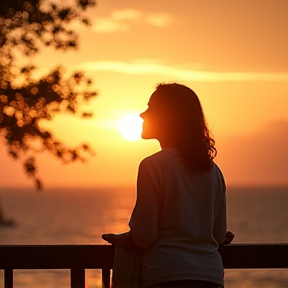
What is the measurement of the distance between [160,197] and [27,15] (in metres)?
10.2

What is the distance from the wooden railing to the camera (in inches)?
190

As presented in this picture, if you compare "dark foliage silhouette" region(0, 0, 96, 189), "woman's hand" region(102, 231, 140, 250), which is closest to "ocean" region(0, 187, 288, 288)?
"dark foliage silhouette" region(0, 0, 96, 189)

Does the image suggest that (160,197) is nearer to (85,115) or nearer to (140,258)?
(140,258)

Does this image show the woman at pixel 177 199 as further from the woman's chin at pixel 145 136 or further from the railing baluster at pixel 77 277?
the railing baluster at pixel 77 277

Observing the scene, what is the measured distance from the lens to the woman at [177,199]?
4.30m

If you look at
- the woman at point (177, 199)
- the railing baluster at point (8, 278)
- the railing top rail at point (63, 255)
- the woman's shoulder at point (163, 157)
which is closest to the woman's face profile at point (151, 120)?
the woman at point (177, 199)

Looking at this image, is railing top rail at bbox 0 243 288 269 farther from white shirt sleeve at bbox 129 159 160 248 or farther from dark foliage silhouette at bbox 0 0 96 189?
dark foliage silhouette at bbox 0 0 96 189

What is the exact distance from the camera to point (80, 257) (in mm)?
4824

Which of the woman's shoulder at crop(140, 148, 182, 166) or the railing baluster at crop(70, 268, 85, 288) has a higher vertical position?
the woman's shoulder at crop(140, 148, 182, 166)

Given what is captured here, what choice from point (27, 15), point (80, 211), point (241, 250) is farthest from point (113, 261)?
point (80, 211)

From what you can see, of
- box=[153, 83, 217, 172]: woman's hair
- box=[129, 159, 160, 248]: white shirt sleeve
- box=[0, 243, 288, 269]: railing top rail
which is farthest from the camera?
box=[0, 243, 288, 269]: railing top rail

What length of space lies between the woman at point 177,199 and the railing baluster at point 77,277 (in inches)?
19.5

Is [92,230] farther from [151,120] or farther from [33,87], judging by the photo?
[151,120]

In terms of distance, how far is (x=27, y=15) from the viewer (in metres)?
14.1
